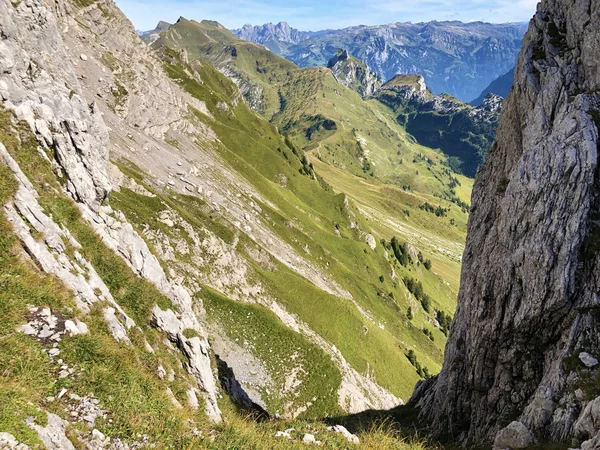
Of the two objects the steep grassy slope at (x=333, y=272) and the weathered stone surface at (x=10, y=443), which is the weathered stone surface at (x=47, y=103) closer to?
the weathered stone surface at (x=10, y=443)

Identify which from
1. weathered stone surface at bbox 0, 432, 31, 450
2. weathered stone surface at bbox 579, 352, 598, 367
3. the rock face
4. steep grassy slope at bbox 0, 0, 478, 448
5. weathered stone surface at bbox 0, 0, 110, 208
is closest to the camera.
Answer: weathered stone surface at bbox 0, 432, 31, 450

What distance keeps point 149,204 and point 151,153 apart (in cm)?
4440

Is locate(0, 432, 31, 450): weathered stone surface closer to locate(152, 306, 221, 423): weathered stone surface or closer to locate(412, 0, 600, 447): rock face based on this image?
locate(152, 306, 221, 423): weathered stone surface

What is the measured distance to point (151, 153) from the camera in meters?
99.4

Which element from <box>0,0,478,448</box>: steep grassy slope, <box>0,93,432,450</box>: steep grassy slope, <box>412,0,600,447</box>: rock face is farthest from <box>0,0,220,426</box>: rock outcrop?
<box>412,0,600,447</box>: rock face

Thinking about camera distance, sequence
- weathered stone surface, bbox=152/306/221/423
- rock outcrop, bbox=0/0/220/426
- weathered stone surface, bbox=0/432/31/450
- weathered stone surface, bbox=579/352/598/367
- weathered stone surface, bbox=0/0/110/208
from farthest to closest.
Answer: weathered stone surface, bbox=0/0/110/208, weathered stone surface, bbox=152/306/221/423, weathered stone surface, bbox=579/352/598/367, rock outcrop, bbox=0/0/220/426, weathered stone surface, bbox=0/432/31/450

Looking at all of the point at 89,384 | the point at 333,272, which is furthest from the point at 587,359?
the point at 333,272

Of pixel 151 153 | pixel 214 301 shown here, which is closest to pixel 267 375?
pixel 214 301

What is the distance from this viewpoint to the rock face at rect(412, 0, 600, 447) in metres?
22.7

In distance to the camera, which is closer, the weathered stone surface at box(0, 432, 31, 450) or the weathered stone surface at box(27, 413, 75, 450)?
the weathered stone surface at box(0, 432, 31, 450)

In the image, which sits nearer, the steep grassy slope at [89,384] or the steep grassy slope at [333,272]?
the steep grassy slope at [89,384]

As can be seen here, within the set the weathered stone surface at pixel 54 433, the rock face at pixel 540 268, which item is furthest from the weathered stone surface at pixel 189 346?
the rock face at pixel 540 268

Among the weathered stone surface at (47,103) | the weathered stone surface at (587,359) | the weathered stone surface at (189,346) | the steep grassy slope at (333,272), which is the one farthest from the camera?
the steep grassy slope at (333,272)

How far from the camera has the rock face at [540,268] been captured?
2269 centimetres
